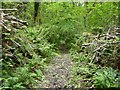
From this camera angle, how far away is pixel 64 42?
7.18 m

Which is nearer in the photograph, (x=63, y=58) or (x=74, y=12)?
(x=63, y=58)

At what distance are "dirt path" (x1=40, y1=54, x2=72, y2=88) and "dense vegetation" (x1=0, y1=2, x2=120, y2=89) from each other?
0.12 meters

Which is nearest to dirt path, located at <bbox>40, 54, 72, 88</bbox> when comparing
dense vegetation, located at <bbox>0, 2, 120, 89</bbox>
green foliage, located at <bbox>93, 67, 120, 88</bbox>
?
dense vegetation, located at <bbox>0, 2, 120, 89</bbox>

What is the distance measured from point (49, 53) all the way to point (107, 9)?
2567 millimetres

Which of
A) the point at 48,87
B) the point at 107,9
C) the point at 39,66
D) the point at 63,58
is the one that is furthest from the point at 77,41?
the point at 48,87

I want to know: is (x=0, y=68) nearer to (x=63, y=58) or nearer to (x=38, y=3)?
(x=63, y=58)

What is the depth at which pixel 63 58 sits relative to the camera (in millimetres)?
5957

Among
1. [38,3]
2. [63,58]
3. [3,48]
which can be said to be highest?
[38,3]

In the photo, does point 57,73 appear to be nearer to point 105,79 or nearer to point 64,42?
point 105,79

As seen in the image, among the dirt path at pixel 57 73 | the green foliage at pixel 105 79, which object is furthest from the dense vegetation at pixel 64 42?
the dirt path at pixel 57 73

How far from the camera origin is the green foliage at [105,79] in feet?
12.2

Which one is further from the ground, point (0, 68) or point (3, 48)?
point (3, 48)

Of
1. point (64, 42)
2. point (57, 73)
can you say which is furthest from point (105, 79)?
point (64, 42)

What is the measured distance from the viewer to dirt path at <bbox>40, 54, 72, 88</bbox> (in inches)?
162
